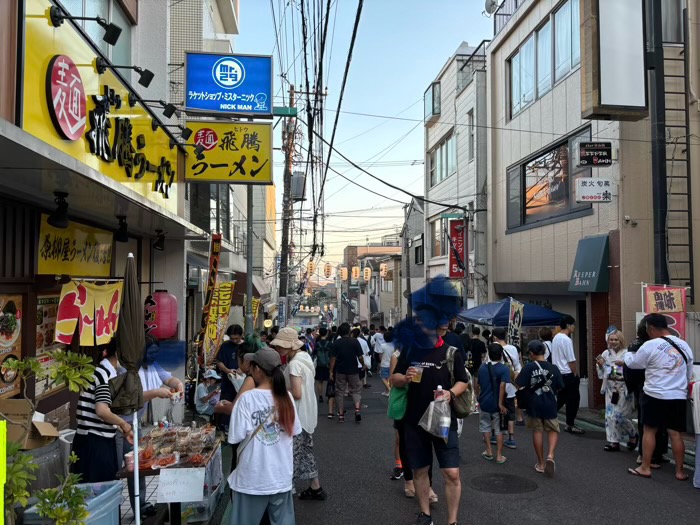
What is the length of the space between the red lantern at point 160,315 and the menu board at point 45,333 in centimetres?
176

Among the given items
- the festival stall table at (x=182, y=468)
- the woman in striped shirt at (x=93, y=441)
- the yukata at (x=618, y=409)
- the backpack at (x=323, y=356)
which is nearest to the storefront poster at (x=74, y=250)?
the woman in striped shirt at (x=93, y=441)

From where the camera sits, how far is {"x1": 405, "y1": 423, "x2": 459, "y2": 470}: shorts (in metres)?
4.81

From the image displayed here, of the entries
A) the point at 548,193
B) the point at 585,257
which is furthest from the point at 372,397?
the point at 548,193

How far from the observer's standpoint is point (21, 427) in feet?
14.1

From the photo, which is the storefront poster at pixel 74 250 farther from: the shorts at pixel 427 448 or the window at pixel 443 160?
the window at pixel 443 160

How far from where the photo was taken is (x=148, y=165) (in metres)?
7.78

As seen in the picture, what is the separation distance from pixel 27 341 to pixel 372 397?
8772 mm

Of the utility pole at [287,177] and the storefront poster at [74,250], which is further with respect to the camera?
the utility pole at [287,177]

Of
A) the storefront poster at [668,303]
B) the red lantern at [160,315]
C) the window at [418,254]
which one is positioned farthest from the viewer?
the window at [418,254]

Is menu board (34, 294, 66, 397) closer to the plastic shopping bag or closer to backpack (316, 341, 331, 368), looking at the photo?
the plastic shopping bag

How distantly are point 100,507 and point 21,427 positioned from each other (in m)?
1.02

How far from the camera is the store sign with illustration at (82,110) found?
173 inches

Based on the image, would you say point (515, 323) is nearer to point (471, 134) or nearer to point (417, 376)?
point (417, 376)

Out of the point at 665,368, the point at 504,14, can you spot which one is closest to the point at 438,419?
the point at 665,368
